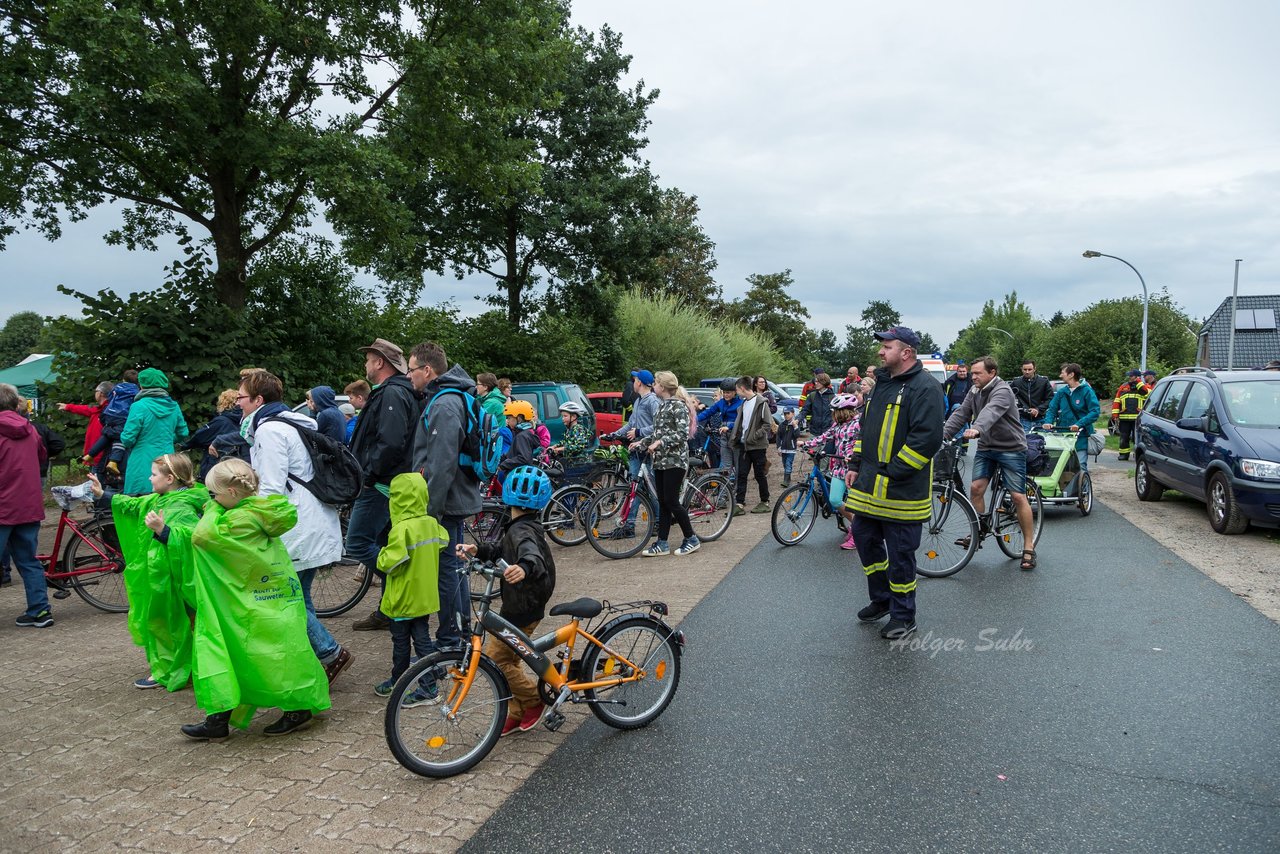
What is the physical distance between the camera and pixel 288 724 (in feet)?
14.0

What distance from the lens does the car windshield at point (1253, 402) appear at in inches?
365

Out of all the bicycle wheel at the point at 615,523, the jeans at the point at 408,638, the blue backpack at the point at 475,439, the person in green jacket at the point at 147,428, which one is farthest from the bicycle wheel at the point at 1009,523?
the person in green jacket at the point at 147,428

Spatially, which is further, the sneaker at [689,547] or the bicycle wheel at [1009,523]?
the sneaker at [689,547]

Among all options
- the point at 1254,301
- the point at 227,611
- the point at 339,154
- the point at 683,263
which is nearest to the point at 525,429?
the point at 227,611

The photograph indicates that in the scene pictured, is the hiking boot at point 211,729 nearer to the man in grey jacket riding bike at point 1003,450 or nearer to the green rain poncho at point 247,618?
the green rain poncho at point 247,618

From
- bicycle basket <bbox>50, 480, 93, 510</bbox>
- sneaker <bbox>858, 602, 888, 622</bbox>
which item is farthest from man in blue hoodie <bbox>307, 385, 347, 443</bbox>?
sneaker <bbox>858, 602, 888, 622</bbox>

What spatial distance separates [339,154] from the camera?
12805 millimetres

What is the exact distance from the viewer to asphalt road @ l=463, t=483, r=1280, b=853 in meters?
3.22

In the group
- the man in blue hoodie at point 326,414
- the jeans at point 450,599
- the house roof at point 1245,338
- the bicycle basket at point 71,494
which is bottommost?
the jeans at point 450,599

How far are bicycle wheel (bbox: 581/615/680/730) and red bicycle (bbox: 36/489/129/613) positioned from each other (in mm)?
4901

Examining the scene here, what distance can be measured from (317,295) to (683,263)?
4173 centimetres

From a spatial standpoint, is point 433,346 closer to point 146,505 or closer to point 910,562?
point 146,505

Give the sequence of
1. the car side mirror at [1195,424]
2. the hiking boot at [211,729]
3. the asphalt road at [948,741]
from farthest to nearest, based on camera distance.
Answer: the car side mirror at [1195,424], the hiking boot at [211,729], the asphalt road at [948,741]

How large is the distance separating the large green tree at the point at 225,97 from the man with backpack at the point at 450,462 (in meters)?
9.16
